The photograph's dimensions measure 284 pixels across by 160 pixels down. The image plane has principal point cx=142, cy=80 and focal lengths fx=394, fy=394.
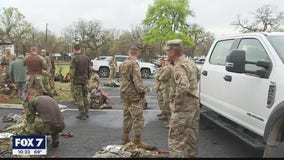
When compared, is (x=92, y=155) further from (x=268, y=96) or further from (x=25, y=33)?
(x=25, y=33)

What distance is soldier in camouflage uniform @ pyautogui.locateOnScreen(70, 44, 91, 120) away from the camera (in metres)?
9.55

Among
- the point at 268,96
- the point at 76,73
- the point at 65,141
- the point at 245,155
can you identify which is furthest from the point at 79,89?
the point at 268,96

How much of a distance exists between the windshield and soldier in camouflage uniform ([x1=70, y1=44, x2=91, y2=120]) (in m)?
5.34

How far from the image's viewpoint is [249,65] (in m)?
5.33

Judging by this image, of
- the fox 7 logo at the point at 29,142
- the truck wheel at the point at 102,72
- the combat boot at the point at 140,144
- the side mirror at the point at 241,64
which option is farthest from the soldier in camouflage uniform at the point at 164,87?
the truck wheel at the point at 102,72

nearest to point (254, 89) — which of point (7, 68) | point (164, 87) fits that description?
point (164, 87)

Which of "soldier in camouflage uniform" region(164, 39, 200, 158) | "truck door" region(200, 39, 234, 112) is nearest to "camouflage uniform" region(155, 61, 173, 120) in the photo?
"truck door" region(200, 39, 234, 112)

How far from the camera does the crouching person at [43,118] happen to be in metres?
6.69

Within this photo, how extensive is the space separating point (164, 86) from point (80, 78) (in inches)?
80.2

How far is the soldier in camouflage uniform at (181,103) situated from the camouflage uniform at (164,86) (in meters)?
3.70

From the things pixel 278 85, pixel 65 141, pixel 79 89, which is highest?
pixel 278 85

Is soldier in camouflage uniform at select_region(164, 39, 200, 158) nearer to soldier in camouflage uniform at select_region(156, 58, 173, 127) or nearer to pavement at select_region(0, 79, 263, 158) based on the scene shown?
pavement at select_region(0, 79, 263, 158)

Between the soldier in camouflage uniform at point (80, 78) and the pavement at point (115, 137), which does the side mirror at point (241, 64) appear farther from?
the soldier in camouflage uniform at point (80, 78)

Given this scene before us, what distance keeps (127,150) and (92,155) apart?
1.96 ft
